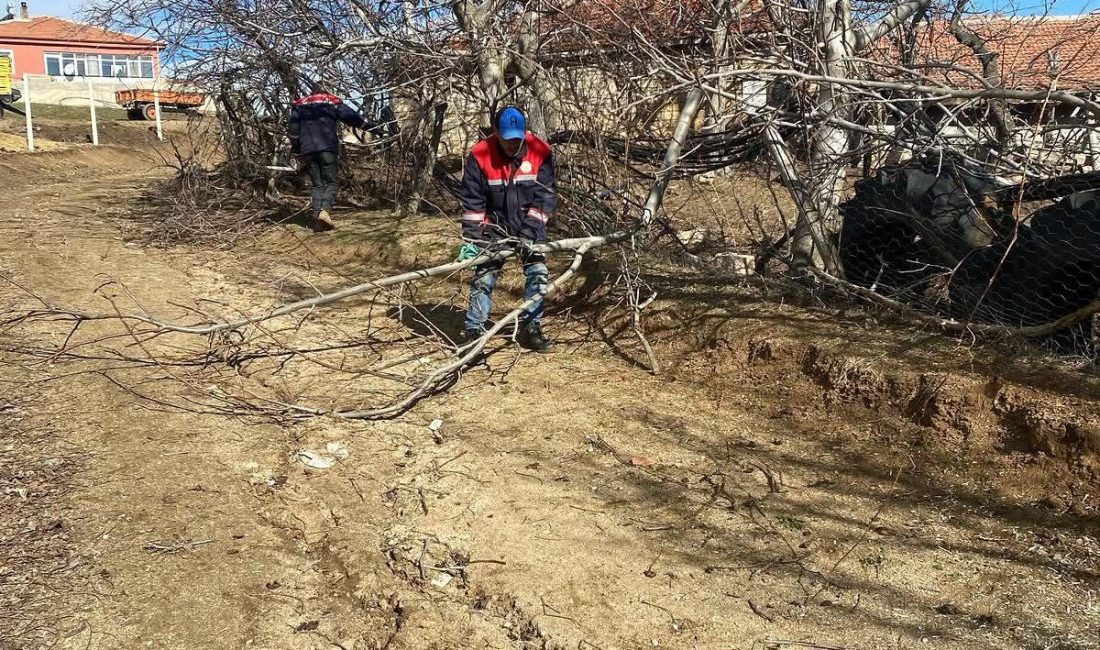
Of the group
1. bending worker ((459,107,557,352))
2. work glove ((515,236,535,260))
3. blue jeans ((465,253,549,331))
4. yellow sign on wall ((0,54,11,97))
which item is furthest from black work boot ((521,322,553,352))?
yellow sign on wall ((0,54,11,97))

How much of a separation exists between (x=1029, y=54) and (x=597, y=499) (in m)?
5.42

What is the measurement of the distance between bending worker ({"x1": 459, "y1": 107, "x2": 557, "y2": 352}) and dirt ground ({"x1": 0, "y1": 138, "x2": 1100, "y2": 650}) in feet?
1.53

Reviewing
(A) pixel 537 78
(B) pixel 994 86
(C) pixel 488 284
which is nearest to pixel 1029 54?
(B) pixel 994 86

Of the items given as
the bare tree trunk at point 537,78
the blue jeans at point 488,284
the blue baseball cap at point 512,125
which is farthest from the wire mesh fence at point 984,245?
the bare tree trunk at point 537,78

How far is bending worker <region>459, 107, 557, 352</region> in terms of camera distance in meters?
5.60

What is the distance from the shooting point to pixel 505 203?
18.7ft

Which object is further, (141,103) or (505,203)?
(141,103)

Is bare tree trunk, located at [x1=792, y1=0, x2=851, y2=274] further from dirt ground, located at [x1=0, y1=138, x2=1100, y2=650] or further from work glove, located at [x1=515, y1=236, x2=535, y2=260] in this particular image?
work glove, located at [x1=515, y1=236, x2=535, y2=260]

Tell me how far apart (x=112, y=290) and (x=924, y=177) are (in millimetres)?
6276

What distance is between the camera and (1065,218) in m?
4.39

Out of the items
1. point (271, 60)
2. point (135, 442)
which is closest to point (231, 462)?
point (135, 442)

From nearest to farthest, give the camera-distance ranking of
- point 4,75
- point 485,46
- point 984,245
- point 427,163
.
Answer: point 984,245
point 485,46
point 427,163
point 4,75

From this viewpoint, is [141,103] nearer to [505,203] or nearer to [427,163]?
[427,163]

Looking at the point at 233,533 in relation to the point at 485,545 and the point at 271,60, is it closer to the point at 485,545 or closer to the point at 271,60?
the point at 485,545
